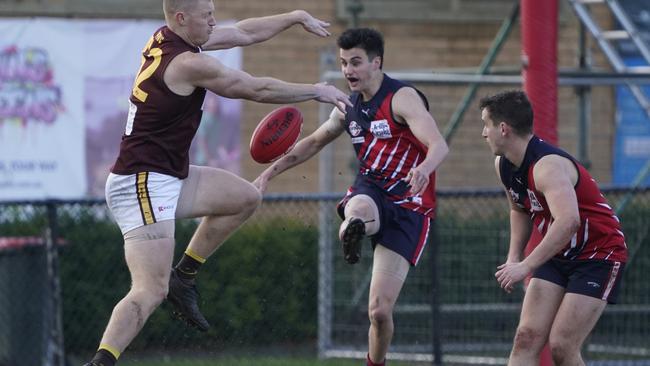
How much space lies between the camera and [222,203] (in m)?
7.38

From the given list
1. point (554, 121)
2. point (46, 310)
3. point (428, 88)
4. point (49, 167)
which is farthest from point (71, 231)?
point (554, 121)

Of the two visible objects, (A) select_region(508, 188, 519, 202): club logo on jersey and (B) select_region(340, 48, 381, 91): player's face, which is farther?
(B) select_region(340, 48, 381, 91): player's face

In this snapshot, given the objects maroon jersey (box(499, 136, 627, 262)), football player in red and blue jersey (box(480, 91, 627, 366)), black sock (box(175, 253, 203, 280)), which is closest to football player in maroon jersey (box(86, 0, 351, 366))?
black sock (box(175, 253, 203, 280))

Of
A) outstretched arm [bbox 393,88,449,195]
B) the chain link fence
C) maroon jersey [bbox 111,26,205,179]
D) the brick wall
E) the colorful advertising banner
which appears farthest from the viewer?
the colorful advertising banner

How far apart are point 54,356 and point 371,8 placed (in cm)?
656

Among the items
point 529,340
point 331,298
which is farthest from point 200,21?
point 331,298

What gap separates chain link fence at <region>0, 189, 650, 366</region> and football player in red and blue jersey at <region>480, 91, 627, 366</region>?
2982mm

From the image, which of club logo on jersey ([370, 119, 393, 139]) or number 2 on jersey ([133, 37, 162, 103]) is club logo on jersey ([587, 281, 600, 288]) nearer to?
club logo on jersey ([370, 119, 393, 139])

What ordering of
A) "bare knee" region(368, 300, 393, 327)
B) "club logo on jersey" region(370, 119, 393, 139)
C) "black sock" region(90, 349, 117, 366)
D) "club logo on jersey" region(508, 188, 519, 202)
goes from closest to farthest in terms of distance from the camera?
"black sock" region(90, 349, 117, 366)
"club logo on jersey" region(508, 188, 519, 202)
"bare knee" region(368, 300, 393, 327)
"club logo on jersey" region(370, 119, 393, 139)

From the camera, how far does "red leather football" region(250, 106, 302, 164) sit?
25.0 feet

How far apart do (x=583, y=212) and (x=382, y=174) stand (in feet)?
4.52

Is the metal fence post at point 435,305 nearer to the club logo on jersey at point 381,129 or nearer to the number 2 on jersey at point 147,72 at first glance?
the club logo on jersey at point 381,129

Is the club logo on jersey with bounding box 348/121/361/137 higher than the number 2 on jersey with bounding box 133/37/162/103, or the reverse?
the number 2 on jersey with bounding box 133/37/162/103

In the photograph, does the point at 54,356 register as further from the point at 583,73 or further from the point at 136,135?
the point at 583,73
